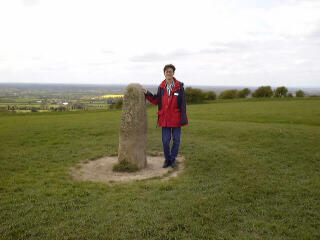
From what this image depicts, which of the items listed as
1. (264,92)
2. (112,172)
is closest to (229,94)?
(264,92)

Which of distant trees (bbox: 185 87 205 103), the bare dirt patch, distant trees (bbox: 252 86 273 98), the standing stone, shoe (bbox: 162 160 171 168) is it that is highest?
distant trees (bbox: 252 86 273 98)

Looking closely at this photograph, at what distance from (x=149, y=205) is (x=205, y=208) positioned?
4.04 feet

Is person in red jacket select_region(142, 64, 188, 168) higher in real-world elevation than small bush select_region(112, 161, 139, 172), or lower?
higher

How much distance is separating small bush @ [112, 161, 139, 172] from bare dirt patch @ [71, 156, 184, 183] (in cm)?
14

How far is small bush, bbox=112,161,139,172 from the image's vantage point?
8609 mm

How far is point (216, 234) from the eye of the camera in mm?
4785

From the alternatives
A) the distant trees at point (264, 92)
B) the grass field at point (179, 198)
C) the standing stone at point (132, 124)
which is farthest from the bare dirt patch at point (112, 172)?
the distant trees at point (264, 92)

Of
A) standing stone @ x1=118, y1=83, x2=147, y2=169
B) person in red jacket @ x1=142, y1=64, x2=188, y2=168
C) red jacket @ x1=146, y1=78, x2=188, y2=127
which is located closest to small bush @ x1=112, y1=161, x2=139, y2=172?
standing stone @ x1=118, y1=83, x2=147, y2=169

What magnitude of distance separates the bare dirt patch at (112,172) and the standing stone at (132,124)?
530 millimetres

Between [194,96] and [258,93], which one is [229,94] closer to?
[258,93]

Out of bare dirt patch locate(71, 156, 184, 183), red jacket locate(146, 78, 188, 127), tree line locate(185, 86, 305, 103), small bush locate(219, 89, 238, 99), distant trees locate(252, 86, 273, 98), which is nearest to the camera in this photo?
bare dirt patch locate(71, 156, 184, 183)

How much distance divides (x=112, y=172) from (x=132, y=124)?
5.61 ft

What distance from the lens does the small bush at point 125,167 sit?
8.61 m

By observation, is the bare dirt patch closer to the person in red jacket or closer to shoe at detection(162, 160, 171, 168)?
shoe at detection(162, 160, 171, 168)
